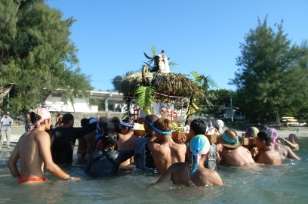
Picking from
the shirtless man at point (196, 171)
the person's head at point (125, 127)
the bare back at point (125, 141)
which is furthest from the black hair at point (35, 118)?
the person's head at point (125, 127)

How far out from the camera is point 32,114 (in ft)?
22.3

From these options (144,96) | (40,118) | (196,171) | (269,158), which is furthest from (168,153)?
(269,158)

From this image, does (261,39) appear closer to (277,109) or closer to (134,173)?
(277,109)

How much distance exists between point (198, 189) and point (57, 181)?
237 centimetres

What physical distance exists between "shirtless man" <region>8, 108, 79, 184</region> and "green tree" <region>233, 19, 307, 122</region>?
36.6 metres

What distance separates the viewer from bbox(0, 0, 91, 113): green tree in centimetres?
3193

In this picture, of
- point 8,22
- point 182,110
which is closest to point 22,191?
point 182,110

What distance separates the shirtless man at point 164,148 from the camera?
795 centimetres

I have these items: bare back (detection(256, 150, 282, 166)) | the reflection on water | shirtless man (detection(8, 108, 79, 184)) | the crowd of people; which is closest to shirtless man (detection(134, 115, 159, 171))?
the crowd of people

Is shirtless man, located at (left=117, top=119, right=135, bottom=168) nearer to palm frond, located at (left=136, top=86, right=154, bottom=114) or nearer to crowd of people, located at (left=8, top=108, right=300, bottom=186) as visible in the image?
crowd of people, located at (left=8, top=108, right=300, bottom=186)

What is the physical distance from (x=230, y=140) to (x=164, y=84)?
75.4 inches

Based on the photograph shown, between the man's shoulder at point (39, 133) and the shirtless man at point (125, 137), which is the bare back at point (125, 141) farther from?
the man's shoulder at point (39, 133)

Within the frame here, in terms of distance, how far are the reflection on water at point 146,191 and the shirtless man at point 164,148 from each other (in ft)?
1.59

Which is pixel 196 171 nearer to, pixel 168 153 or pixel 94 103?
pixel 168 153
